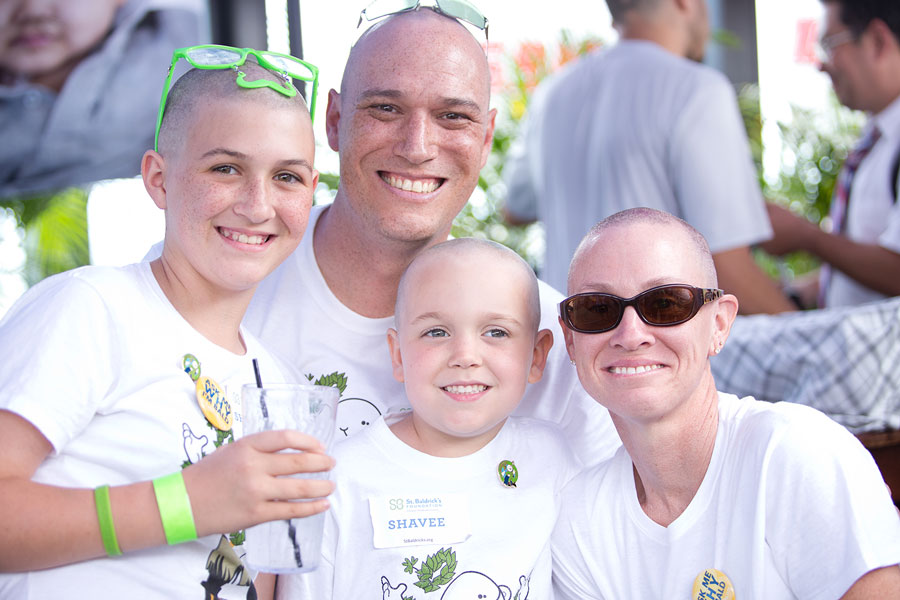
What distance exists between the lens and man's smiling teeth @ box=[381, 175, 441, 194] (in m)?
2.42

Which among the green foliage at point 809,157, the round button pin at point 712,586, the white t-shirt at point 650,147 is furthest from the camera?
the green foliage at point 809,157

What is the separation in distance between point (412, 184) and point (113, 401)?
1.03 meters

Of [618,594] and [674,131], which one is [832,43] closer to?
[674,131]

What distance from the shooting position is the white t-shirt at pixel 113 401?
62.8 inches

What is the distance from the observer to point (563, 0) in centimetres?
666

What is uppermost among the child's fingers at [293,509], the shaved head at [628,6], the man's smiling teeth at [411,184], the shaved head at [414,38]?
the shaved head at [628,6]

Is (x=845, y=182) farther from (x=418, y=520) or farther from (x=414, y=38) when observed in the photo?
(x=418, y=520)

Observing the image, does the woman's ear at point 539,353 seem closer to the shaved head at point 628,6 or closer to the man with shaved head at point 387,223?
the man with shaved head at point 387,223

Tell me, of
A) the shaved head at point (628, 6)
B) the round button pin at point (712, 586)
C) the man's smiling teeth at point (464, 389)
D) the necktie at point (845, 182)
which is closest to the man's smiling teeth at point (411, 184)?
the man's smiling teeth at point (464, 389)

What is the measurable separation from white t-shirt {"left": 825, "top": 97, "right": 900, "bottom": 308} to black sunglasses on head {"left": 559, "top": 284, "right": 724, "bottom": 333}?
1987 millimetres

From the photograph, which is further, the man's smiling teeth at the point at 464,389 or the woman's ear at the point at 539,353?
the woman's ear at the point at 539,353

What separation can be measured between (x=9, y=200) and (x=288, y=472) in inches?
191

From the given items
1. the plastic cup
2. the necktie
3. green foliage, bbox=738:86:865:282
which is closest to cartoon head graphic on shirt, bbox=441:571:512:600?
the plastic cup

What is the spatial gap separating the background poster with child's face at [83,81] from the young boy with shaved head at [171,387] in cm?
344
